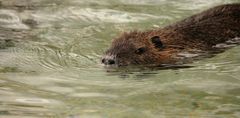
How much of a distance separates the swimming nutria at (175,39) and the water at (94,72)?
197mm

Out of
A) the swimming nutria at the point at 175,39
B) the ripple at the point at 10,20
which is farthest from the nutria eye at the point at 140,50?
the ripple at the point at 10,20

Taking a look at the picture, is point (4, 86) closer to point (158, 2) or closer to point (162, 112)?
point (162, 112)

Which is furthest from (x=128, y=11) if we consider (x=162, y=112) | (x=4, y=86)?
(x=162, y=112)

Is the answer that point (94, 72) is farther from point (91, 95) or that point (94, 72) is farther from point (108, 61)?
point (91, 95)

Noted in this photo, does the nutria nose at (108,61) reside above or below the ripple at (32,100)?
above

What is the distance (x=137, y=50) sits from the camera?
5617mm

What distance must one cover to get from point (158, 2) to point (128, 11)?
0.61m

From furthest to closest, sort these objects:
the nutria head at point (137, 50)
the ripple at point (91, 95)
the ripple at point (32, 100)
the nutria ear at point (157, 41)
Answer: the nutria ear at point (157, 41) < the nutria head at point (137, 50) < the ripple at point (91, 95) < the ripple at point (32, 100)

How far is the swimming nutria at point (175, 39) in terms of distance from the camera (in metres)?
5.54

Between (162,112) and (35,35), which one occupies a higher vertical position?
(35,35)

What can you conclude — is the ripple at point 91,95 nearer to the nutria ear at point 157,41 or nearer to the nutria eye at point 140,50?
the nutria eye at point 140,50

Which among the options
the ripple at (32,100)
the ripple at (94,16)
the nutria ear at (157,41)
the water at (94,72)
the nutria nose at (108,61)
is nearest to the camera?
the water at (94,72)

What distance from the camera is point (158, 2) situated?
818 cm

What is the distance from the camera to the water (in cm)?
397
